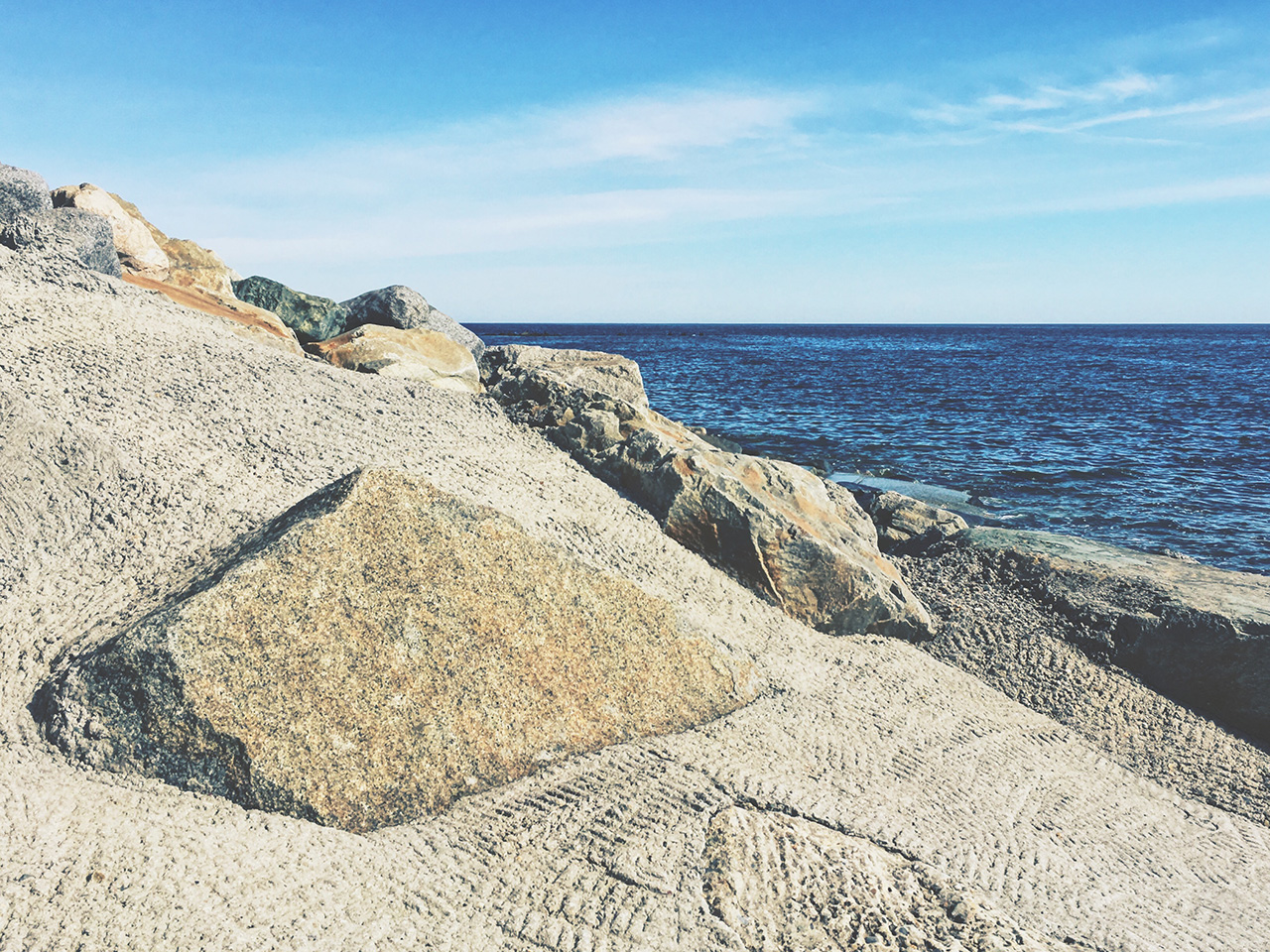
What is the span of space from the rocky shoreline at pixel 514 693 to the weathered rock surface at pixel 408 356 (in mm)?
760

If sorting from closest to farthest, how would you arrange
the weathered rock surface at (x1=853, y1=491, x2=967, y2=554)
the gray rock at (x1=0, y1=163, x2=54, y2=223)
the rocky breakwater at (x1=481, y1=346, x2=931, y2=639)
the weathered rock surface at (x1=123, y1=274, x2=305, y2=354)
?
the rocky breakwater at (x1=481, y1=346, x2=931, y2=639)
the gray rock at (x1=0, y1=163, x2=54, y2=223)
the weathered rock surface at (x1=123, y1=274, x2=305, y2=354)
the weathered rock surface at (x1=853, y1=491, x2=967, y2=554)

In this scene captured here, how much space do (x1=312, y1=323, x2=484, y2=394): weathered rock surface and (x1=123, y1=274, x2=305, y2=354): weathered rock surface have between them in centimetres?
48

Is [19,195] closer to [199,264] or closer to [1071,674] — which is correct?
[199,264]

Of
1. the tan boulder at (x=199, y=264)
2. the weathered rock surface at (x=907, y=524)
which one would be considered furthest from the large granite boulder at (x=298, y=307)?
the weathered rock surface at (x=907, y=524)

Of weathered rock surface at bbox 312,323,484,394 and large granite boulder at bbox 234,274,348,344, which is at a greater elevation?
large granite boulder at bbox 234,274,348,344

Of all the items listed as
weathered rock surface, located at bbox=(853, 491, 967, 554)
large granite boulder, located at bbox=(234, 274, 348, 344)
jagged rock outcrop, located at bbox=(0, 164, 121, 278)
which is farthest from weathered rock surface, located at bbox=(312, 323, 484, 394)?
weathered rock surface, located at bbox=(853, 491, 967, 554)

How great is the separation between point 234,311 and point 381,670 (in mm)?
6650

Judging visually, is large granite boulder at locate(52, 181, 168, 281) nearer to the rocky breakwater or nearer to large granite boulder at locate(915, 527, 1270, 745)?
the rocky breakwater

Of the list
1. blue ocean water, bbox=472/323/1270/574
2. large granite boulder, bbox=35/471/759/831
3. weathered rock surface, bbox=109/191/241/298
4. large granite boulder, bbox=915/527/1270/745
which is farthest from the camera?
blue ocean water, bbox=472/323/1270/574

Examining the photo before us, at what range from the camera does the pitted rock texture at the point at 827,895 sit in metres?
3.17

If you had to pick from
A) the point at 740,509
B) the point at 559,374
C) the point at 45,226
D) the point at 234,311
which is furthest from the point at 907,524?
the point at 45,226

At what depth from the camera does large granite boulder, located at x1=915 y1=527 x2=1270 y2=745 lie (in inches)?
249

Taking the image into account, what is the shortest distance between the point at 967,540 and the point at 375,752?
7.07 meters

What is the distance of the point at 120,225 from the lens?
9656 mm
